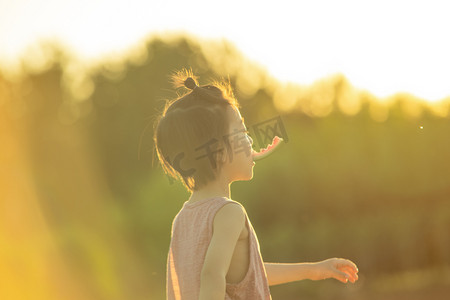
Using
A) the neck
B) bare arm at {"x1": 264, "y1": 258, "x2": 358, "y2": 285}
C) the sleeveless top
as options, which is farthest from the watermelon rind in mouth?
bare arm at {"x1": 264, "y1": 258, "x2": 358, "y2": 285}

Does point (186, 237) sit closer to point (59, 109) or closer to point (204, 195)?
point (204, 195)

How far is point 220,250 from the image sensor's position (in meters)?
2.54

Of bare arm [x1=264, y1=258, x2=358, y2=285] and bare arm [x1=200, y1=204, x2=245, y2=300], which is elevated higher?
bare arm [x1=200, y1=204, x2=245, y2=300]

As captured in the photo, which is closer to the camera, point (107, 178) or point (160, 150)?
point (160, 150)

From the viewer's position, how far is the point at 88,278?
11.9 meters

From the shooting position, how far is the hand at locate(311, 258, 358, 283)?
10.2 feet

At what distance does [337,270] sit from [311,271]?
0.11m

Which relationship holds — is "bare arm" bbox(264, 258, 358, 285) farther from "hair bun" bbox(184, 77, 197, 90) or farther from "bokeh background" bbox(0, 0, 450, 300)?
"bokeh background" bbox(0, 0, 450, 300)

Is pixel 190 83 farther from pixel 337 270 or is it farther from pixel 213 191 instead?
pixel 337 270

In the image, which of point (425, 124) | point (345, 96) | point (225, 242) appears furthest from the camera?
point (345, 96)

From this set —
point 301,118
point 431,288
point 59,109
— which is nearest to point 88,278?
point 431,288

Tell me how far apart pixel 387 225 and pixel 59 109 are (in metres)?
19.7

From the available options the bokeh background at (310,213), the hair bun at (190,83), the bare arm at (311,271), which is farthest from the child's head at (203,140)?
the bokeh background at (310,213)

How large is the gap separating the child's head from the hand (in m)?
0.59
